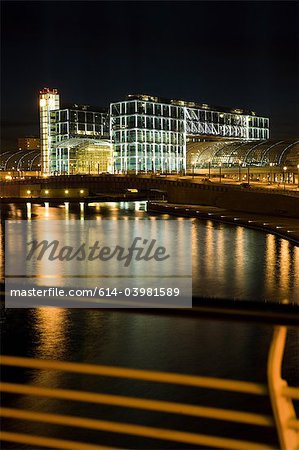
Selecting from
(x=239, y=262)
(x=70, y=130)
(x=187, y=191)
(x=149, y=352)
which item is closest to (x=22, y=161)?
(x=70, y=130)

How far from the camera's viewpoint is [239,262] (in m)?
39.0

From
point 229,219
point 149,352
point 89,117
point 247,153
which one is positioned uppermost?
point 89,117

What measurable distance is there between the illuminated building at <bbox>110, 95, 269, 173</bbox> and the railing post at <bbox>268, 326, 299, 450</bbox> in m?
137

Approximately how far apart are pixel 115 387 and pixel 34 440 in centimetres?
963

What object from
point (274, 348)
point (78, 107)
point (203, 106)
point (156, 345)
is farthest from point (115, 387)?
point (203, 106)

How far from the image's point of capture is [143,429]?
4.02 m

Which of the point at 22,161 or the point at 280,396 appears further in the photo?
the point at 22,161

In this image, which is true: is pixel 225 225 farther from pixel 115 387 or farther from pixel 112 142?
pixel 112 142

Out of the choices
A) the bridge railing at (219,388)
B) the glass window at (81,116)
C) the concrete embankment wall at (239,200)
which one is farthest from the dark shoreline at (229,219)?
the glass window at (81,116)

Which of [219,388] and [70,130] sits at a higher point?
[70,130]

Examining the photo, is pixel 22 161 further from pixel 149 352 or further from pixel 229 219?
pixel 149 352

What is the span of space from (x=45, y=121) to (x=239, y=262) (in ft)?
428

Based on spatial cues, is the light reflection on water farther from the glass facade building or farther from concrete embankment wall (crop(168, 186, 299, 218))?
the glass facade building

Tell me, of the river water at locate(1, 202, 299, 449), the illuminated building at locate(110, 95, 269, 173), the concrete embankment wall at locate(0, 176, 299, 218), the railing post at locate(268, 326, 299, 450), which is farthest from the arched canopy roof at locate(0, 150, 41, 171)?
the railing post at locate(268, 326, 299, 450)
